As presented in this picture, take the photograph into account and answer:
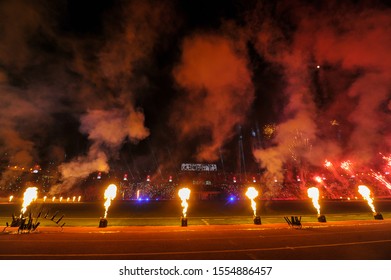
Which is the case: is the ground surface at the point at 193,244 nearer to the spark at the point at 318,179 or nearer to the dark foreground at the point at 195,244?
the dark foreground at the point at 195,244

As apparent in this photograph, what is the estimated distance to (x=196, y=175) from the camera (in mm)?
66250

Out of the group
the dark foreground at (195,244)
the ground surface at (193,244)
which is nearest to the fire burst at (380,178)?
the dark foreground at (195,244)

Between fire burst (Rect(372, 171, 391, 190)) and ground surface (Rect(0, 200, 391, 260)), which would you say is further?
fire burst (Rect(372, 171, 391, 190))

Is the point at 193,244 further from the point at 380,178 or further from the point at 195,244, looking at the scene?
the point at 380,178

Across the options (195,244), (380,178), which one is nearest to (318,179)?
(380,178)

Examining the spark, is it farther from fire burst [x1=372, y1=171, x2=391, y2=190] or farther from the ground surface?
the ground surface

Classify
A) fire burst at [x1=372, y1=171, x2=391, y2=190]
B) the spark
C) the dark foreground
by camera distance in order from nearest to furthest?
the dark foreground < fire burst at [x1=372, y1=171, x2=391, y2=190] < the spark

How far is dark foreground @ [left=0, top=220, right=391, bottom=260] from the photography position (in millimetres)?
9445

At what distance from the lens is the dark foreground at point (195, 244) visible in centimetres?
945

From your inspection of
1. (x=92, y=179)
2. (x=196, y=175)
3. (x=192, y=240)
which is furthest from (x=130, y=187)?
(x=192, y=240)

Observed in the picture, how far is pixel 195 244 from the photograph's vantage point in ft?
37.4

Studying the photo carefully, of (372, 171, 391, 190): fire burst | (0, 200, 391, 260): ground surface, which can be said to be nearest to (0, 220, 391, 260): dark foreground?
(0, 200, 391, 260): ground surface

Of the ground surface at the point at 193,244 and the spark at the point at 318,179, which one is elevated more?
the spark at the point at 318,179

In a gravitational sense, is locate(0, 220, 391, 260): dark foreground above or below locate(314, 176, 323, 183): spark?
below
